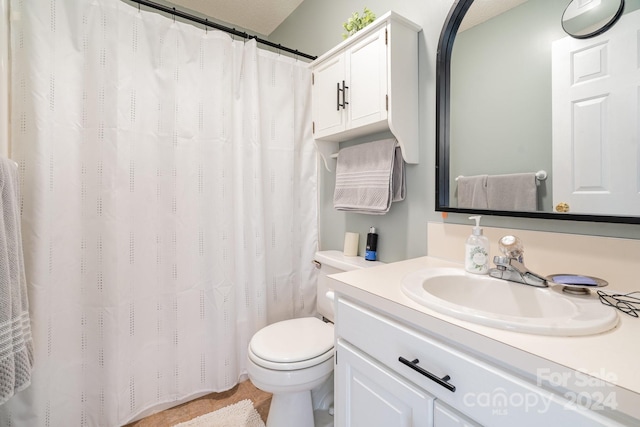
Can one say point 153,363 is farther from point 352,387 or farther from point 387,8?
point 387,8

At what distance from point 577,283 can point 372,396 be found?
0.61 meters

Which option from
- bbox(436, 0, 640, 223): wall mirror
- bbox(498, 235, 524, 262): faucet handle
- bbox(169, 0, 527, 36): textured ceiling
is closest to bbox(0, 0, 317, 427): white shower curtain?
bbox(169, 0, 527, 36): textured ceiling

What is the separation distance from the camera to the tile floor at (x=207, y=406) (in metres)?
1.38

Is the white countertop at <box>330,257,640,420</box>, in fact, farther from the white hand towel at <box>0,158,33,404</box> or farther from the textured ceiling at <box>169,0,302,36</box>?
the textured ceiling at <box>169,0,302,36</box>

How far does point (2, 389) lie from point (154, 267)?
0.62 m

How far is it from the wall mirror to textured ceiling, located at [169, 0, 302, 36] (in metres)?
1.46

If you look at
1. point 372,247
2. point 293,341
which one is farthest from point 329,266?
point 293,341

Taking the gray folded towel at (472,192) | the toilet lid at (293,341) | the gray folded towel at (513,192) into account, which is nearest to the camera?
the gray folded towel at (513,192)

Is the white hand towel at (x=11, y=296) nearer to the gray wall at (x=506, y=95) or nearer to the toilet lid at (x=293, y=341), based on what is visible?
the toilet lid at (x=293, y=341)

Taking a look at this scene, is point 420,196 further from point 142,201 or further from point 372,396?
point 142,201

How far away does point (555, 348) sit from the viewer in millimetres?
508

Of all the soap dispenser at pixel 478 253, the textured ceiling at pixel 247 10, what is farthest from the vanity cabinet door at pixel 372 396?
the textured ceiling at pixel 247 10

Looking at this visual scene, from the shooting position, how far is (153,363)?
4.60 ft

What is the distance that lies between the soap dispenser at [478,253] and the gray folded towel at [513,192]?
16 cm
